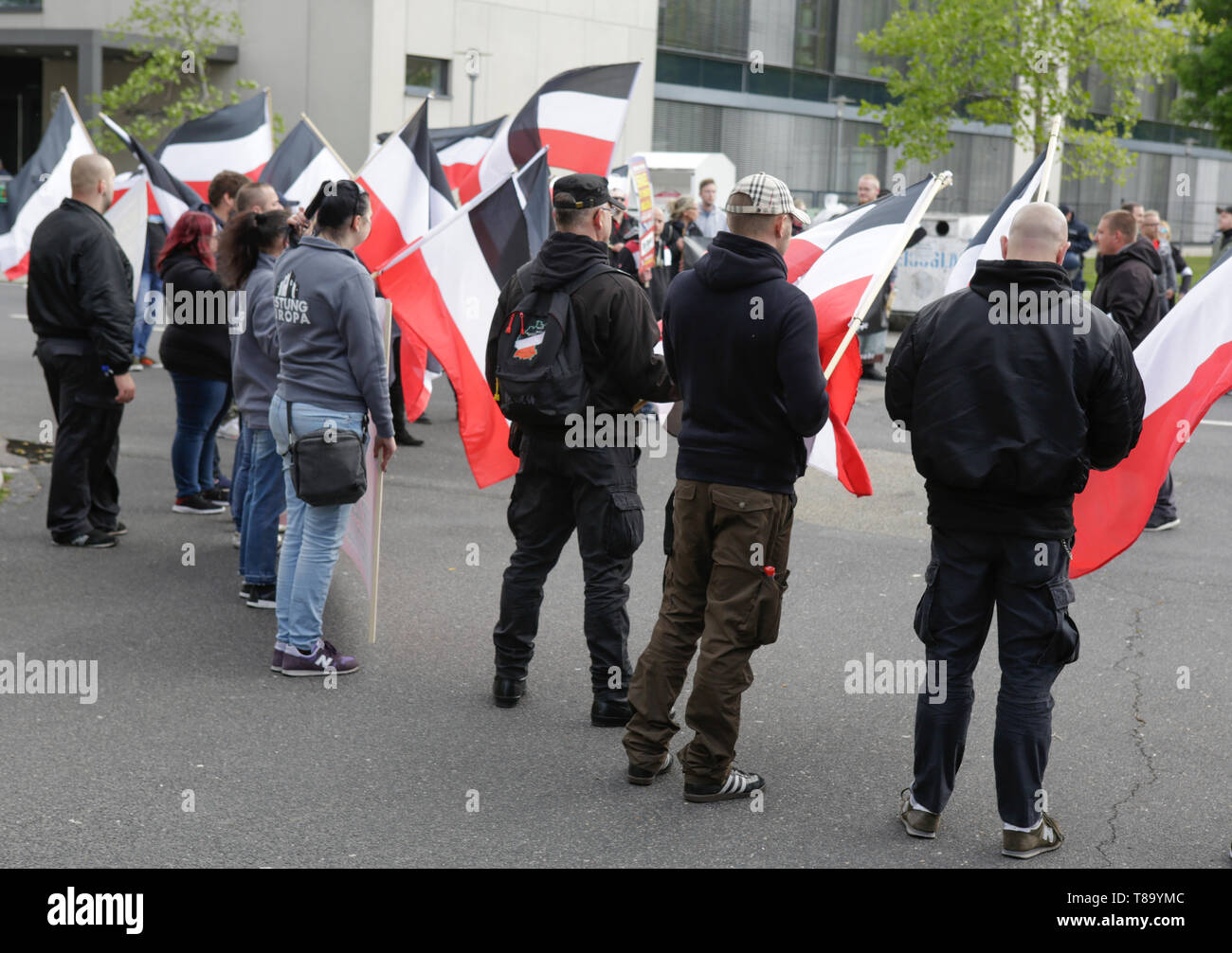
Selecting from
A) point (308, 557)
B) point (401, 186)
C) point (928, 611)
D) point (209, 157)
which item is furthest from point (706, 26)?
point (928, 611)

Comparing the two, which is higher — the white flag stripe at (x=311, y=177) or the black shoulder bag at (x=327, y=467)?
the white flag stripe at (x=311, y=177)

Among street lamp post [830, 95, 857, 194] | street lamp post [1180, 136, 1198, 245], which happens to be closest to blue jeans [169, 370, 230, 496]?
street lamp post [830, 95, 857, 194]

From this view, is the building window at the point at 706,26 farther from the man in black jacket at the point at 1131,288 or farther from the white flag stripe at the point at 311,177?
the man in black jacket at the point at 1131,288

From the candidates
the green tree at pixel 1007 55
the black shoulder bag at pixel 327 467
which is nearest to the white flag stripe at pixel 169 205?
the black shoulder bag at pixel 327 467

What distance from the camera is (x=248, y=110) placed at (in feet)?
39.1

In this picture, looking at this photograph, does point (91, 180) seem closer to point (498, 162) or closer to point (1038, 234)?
point (498, 162)

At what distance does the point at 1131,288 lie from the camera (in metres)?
8.77

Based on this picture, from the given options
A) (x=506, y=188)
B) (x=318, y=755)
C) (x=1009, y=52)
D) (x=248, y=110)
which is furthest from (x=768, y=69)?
(x=318, y=755)

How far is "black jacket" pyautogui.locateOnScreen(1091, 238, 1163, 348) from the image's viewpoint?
8.76 meters

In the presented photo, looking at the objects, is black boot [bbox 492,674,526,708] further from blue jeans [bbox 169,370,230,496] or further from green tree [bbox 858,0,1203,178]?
green tree [bbox 858,0,1203,178]

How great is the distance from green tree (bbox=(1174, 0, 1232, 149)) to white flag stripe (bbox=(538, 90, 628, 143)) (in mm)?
29903

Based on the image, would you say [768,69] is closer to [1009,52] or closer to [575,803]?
[1009,52]

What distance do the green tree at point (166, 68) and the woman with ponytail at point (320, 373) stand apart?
25.3 metres

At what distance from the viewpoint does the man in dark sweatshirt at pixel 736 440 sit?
443cm
